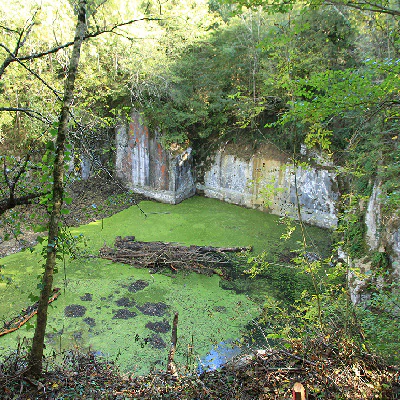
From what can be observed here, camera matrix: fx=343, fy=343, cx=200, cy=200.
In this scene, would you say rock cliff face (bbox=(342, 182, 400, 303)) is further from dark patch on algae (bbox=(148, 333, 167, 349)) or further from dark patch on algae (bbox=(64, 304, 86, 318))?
dark patch on algae (bbox=(64, 304, 86, 318))

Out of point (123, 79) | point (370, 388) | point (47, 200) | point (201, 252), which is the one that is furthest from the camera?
point (123, 79)

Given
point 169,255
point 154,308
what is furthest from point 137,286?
point 169,255

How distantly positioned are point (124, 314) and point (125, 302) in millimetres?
394

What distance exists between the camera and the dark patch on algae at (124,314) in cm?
602

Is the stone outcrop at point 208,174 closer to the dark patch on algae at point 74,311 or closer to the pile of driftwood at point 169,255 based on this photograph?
the pile of driftwood at point 169,255

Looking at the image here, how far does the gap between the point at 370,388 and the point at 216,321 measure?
3.83 m

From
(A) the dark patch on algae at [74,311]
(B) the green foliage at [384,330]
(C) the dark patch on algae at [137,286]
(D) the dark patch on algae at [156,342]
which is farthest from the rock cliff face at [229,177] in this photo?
(B) the green foliage at [384,330]

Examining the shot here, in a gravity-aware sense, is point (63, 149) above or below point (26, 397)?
above

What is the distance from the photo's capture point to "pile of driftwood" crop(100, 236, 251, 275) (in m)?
7.68

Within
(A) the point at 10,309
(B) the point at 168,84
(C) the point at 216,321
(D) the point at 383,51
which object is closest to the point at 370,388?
(C) the point at 216,321

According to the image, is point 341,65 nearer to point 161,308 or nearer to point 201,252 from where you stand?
point 201,252

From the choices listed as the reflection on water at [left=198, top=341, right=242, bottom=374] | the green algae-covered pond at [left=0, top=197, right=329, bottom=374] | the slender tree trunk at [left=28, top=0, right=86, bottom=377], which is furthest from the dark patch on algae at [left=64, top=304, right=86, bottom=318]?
the slender tree trunk at [left=28, top=0, right=86, bottom=377]

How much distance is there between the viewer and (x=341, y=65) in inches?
376

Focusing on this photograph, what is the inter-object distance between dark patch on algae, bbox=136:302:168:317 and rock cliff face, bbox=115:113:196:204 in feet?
18.1
